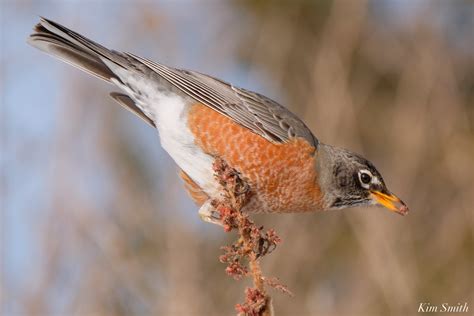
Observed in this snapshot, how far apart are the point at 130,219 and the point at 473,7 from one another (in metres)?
Result: 6.52

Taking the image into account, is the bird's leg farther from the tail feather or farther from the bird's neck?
the tail feather

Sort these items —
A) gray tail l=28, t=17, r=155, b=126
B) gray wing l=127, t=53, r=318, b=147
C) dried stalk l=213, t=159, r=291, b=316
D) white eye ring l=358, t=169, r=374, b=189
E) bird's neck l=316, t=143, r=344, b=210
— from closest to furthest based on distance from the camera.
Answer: dried stalk l=213, t=159, r=291, b=316
gray tail l=28, t=17, r=155, b=126
gray wing l=127, t=53, r=318, b=147
bird's neck l=316, t=143, r=344, b=210
white eye ring l=358, t=169, r=374, b=189

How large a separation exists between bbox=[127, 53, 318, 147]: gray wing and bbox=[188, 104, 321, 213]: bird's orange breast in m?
0.06

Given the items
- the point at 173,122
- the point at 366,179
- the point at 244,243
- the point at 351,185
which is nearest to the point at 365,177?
the point at 366,179

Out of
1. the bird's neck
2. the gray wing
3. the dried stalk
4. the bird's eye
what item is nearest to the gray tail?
the gray wing

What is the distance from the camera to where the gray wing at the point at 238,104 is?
17.8ft

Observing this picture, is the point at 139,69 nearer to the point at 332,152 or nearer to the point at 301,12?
the point at 332,152

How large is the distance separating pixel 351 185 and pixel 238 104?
1.08m

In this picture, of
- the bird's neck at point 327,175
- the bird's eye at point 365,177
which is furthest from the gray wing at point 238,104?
the bird's eye at point 365,177

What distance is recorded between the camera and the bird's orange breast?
17.4 feet

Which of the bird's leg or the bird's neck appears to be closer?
the bird's leg

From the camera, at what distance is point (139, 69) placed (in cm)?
563

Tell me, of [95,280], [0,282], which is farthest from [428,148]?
[0,282]

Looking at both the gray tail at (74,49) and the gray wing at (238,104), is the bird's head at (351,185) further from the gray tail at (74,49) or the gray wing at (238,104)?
the gray tail at (74,49)
